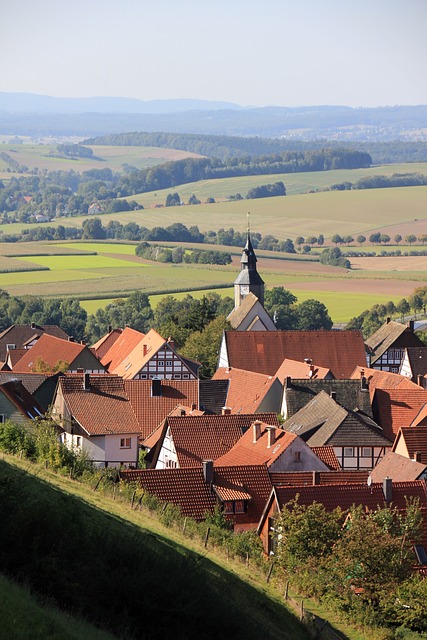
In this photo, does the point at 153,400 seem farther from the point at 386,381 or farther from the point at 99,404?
the point at 386,381

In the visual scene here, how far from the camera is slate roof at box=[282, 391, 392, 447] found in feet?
157

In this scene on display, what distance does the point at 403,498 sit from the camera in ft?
112

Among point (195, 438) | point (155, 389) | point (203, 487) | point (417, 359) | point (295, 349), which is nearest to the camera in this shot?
point (203, 487)

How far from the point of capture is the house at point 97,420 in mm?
46062

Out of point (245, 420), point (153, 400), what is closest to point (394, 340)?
point (153, 400)

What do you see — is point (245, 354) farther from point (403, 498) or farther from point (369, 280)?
point (369, 280)

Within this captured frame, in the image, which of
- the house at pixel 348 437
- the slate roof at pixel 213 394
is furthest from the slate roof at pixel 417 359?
the house at pixel 348 437

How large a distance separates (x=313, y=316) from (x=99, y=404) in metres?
65.5

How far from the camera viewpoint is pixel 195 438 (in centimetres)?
4381

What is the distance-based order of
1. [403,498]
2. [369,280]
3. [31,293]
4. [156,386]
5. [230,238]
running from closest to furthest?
[403,498] → [156,386] → [31,293] → [369,280] → [230,238]

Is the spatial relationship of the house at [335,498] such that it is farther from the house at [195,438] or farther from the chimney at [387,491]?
the house at [195,438]

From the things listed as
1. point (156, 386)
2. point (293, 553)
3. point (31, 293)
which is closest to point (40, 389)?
point (156, 386)

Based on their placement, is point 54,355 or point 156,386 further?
point 54,355

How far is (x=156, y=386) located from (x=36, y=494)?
105ft
